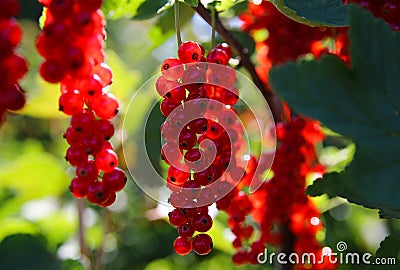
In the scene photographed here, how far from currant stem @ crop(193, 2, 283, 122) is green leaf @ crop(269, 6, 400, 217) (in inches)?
17.4

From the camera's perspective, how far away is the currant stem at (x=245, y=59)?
1.18m

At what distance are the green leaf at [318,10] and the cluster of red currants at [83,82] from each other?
33 centimetres

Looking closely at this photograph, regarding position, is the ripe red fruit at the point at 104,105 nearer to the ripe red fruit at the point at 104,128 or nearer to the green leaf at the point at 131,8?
the ripe red fruit at the point at 104,128

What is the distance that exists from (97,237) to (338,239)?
69 cm

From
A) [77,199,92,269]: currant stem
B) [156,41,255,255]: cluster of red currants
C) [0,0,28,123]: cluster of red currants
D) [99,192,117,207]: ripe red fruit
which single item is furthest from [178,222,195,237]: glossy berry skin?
[77,199,92,269]: currant stem

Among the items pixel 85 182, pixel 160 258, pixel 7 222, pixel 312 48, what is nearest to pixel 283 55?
pixel 312 48

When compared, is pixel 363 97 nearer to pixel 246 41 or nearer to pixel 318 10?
pixel 318 10

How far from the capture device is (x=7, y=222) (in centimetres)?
164

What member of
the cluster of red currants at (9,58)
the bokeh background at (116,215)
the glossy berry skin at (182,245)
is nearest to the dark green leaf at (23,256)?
the bokeh background at (116,215)

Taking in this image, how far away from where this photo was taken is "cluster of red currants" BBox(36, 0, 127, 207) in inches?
29.9

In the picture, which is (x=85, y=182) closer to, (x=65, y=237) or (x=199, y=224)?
(x=199, y=224)

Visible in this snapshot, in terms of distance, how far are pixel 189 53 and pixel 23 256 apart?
89cm

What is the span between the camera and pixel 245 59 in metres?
1.34

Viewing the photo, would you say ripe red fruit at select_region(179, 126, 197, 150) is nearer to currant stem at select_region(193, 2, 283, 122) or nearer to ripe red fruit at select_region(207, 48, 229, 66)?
ripe red fruit at select_region(207, 48, 229, 66)
